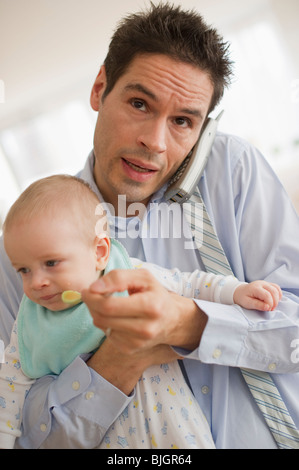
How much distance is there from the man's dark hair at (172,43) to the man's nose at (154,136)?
7.9 inches

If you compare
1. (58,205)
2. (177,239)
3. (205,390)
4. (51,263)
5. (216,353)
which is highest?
(58,205)

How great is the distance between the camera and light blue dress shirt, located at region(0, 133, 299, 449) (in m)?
0.98

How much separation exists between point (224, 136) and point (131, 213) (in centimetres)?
39

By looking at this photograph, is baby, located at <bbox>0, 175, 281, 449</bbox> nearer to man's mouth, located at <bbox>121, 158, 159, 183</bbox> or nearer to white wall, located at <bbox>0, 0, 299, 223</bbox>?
man's mouth, located at <bbox>121, 158, 159, 183</bbox>

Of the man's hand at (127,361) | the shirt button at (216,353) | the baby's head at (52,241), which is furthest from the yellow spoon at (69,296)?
the shirt button at (216,353)

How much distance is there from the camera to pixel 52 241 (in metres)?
0.92

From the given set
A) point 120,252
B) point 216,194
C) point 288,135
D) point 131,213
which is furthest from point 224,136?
point 288,135

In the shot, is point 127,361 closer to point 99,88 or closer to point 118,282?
point 118,282

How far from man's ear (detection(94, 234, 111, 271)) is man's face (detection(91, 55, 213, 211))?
28 centimetres

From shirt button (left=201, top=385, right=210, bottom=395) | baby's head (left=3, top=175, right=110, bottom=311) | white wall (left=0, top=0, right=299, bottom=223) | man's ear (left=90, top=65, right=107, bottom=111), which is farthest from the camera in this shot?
white wall (left=0, top=0, right=299, bottom=223)

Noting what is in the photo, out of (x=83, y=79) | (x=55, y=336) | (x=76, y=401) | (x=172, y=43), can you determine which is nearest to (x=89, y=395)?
(x=76, y=401)

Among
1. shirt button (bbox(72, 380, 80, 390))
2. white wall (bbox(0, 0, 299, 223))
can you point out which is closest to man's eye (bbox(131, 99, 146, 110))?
shirt button (bbox(72, 380, 80, 390))

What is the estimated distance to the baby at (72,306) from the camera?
93cm

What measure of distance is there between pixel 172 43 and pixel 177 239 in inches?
22.3
